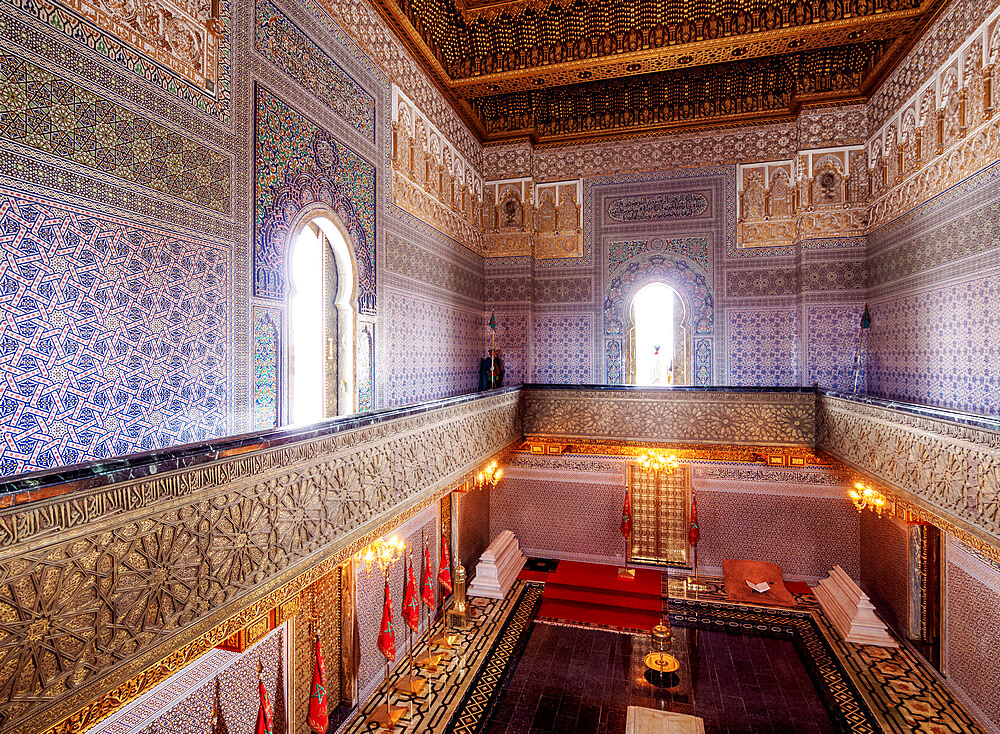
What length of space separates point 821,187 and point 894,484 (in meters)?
4.26

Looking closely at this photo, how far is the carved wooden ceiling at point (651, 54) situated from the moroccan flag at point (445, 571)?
18.1 feet

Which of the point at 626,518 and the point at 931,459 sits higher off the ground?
the point at 931,459

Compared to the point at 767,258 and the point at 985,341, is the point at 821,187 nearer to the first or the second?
the point at 767,258

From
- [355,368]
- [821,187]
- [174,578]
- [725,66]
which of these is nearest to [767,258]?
[821,187]

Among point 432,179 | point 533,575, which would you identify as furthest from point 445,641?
point 432,179

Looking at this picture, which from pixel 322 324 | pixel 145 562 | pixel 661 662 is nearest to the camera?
pixel 145 562

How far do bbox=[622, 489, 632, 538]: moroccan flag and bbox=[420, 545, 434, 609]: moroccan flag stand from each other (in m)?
2.96

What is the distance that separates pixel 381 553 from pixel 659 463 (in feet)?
14.3

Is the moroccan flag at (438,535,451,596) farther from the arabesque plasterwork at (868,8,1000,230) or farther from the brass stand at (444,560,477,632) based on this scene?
the arabesque plasterwork at (868,8,1000,230)

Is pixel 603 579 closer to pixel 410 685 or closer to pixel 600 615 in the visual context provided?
pixel 600 615

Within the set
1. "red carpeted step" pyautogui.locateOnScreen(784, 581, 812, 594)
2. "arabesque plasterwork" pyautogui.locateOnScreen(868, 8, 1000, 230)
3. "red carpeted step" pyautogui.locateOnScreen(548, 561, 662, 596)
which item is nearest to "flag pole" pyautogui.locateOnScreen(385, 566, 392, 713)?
"red carpeted step" pyautogui.locateOnScreen(548, 561, 662, 596)

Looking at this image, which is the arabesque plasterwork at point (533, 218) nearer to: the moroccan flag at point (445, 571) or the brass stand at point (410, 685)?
the moroccan flag at point (445, 571)

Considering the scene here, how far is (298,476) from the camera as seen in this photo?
2400mm

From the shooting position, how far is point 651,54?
217 inches
